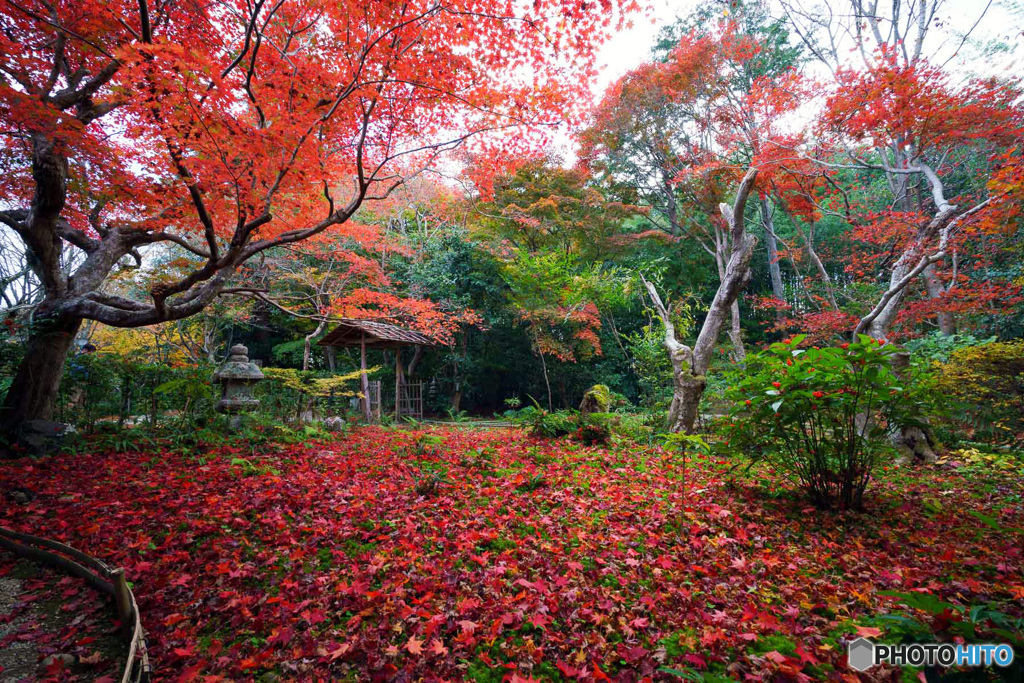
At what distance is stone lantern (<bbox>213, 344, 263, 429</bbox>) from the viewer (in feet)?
22.4

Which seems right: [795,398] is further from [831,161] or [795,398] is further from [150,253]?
[150,253]

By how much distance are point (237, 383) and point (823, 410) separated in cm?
797

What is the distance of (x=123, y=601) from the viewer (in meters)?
2.14

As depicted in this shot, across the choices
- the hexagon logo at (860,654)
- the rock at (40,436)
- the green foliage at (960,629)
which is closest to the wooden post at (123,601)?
the green foliage at (960,629)

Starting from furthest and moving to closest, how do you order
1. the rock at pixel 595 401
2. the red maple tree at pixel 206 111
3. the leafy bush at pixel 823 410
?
the rock at pixel 595 401 → the red maple tree at pixel 206 111 → the leafy bush at pixel 823 410

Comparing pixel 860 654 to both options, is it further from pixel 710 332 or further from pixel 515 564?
pixel 710 332

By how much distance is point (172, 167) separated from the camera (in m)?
4.71

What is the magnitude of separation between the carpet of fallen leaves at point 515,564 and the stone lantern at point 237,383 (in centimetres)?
225

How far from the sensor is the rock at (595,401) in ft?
26.3

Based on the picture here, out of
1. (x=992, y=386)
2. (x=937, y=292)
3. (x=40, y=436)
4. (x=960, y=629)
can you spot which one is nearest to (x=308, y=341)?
(x=40, y=436)

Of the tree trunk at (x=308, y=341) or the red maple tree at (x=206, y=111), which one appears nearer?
the red maple tree at (x=206, y=111)

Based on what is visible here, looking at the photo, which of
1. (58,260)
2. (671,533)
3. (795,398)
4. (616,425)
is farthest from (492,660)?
(58,260)

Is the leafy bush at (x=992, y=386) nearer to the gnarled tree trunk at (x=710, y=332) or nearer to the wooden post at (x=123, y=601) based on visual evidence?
the gnarled tree trunk at (x=710, y=332)

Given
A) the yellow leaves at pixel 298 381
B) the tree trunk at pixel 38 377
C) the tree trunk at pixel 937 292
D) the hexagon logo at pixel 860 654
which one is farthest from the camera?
the tree trunk at pixel 937 292
